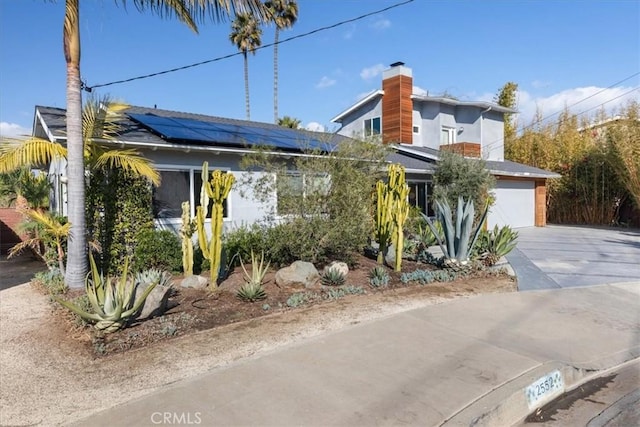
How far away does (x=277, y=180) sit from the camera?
8.78m

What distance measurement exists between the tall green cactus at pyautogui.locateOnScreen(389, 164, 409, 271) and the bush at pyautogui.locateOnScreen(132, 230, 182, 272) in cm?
464

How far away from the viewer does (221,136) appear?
36.9ft

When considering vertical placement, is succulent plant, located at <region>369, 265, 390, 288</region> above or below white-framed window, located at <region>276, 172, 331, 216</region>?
below

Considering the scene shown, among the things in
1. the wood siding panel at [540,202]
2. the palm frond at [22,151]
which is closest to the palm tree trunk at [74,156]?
the palm frond at [22,151]

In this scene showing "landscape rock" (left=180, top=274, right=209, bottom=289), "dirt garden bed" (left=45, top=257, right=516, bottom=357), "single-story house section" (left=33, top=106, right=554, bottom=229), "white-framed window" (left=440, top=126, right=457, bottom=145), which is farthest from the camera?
"white-framed window" (left=440, top=126, right=457, bottom=145)

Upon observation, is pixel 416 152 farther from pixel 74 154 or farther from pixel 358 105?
pixel 74 154

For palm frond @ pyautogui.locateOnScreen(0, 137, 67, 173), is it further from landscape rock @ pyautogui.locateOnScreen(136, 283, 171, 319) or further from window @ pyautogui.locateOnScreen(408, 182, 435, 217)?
window @ pyautogui.locateOnScreen(408, 182, 435, 217)

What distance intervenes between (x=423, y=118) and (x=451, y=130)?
5.69 ft

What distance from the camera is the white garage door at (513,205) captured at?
19.3 meters

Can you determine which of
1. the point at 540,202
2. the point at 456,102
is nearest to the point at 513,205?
the point at 540,202

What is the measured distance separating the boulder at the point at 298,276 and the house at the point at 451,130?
11410mm

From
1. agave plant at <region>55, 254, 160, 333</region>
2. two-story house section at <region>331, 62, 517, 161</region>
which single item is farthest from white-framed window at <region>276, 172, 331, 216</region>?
two-story house section at <region>331, 62, 517, 161</region>

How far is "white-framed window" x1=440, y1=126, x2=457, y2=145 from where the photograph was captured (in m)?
22.6

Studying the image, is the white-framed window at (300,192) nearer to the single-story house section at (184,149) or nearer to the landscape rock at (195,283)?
the single-story house section at (184,149)
